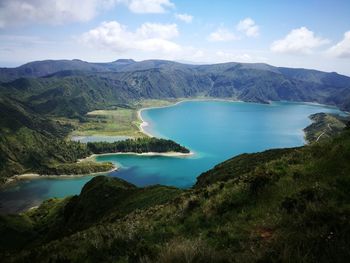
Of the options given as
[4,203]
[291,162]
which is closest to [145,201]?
[291,162]

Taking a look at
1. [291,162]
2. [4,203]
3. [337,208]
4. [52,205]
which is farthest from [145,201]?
[4,203]

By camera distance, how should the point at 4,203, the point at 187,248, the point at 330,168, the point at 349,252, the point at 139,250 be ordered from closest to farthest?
the point at 349,252
the point at 187,248
the point at 139,250
the point at 330,168
the point at 4,203

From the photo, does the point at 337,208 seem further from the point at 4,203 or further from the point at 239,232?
the point at 4,203

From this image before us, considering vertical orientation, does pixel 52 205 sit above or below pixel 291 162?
below

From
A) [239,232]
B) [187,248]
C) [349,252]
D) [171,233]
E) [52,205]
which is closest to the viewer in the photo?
[349,252]

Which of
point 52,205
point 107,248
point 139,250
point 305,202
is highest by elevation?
point 305,202

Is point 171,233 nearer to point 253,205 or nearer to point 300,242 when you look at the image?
point 253,205

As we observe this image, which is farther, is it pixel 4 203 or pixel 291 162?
pixel 4 203
